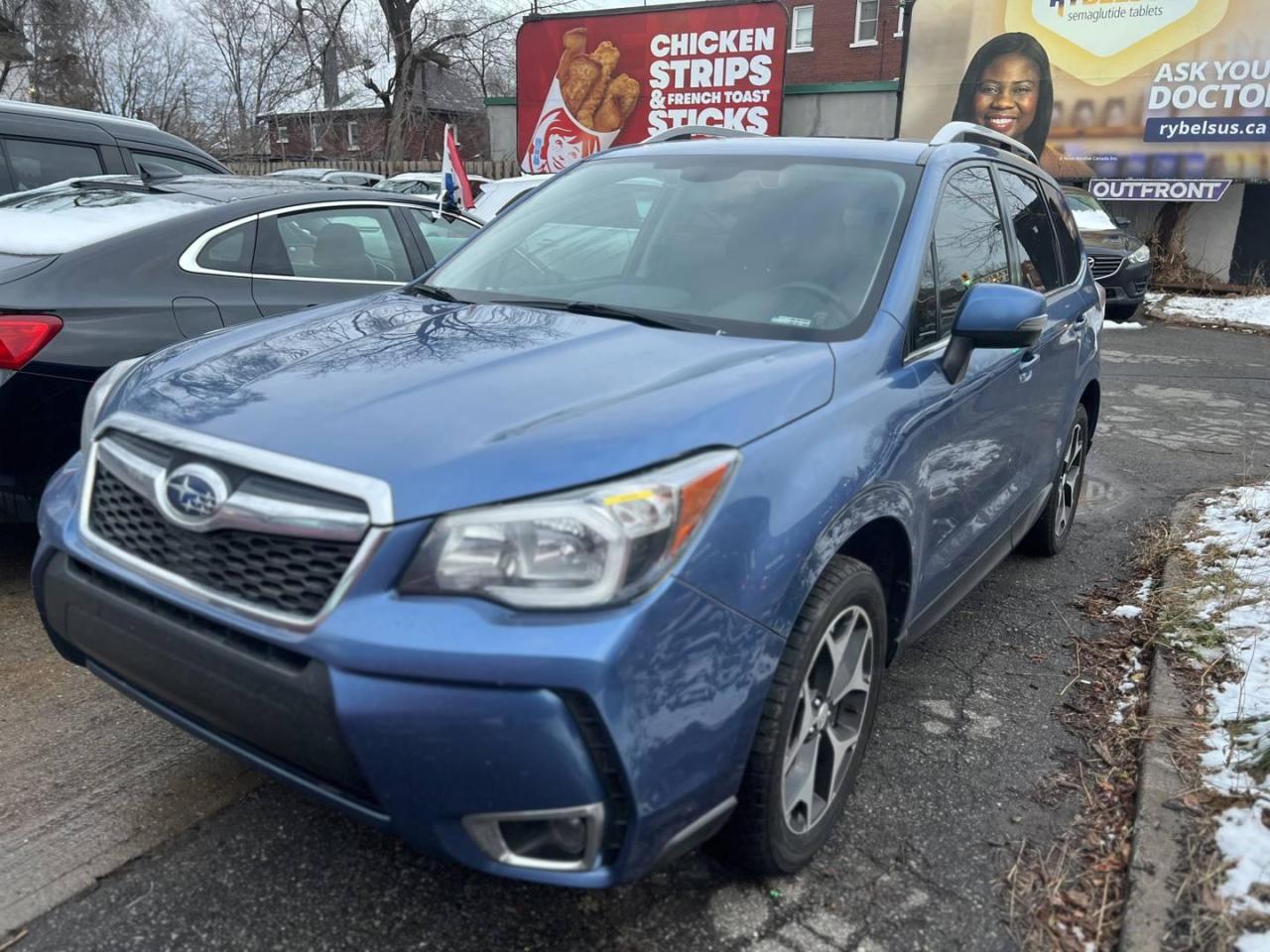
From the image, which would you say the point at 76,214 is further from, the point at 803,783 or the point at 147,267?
the point at 803,783

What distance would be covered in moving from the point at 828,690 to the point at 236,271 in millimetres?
3060

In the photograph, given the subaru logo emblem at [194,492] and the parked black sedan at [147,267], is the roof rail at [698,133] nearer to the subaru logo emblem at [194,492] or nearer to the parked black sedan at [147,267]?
the parked black sedan at [147,267]

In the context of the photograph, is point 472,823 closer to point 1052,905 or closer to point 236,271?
point 1052,905

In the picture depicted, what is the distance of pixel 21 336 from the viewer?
3395 mm

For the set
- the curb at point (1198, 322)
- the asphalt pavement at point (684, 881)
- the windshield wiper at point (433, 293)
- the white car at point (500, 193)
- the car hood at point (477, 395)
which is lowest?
the curb at point (1198, 322)

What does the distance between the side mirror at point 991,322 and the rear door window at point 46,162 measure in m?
5.53

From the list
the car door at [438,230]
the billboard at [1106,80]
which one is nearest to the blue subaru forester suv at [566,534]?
the car door at [438,230]

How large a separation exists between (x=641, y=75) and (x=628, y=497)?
2166cm

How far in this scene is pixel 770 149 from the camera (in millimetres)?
3377

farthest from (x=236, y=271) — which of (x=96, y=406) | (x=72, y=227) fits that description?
(x=96, y=406)

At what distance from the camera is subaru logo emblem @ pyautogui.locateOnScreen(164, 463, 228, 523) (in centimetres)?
194

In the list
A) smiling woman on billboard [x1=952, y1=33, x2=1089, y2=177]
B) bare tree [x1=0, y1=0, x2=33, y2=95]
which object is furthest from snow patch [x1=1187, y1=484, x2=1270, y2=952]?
bare tree [x1=0, y1=0, x2=33, y2=95]

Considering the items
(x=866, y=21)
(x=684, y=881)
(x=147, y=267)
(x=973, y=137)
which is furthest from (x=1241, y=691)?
(x=866, y=21)

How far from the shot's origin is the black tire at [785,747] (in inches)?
82.8
